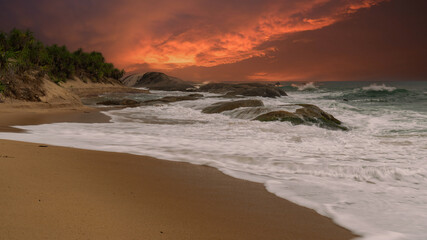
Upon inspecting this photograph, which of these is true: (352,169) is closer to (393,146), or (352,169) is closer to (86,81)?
(393,146)

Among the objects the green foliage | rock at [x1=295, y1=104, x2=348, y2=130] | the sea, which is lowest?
the sea

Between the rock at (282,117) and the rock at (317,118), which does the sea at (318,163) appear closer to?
the rock at (282,117)

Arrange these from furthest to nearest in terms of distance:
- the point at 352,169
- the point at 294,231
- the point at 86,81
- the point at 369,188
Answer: the point at 86,81
the point at 352,169
the point at 369,188
the point at 294,231

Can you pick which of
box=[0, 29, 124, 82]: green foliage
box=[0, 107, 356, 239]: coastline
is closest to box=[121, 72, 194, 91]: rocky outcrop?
box=[0, 29, 124, 82]: green foliage


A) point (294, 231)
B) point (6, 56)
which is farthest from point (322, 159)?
point (6, 56)

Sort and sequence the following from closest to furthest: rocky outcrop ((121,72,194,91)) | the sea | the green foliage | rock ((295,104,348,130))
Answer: the sea < rock ((295,104,348,130)) < the green foliage < rocky outcrop ((121,72,194,91))

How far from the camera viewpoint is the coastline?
192 centimetres

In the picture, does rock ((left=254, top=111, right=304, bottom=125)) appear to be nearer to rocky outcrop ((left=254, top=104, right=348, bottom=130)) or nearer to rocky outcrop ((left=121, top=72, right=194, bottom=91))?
rocky outcrop ((left=254, top=104, right=348, bottom=130))

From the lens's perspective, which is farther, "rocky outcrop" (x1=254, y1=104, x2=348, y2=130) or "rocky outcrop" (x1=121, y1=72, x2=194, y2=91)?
"rocky outcrop" (x1=121, y1=72, x2=194, y2=91)

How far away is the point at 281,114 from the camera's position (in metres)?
9.84

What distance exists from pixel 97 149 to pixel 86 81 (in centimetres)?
5819

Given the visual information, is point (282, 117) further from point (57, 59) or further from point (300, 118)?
point (57, 59)

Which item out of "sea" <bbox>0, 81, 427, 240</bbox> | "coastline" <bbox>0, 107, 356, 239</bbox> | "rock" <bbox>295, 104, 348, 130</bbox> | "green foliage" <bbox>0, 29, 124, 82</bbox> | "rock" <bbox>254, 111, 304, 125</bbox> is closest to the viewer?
"coastline" <bbox>0, 107, 356, 239</bbox>

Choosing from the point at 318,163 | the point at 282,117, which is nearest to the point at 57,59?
the point at 282,117
